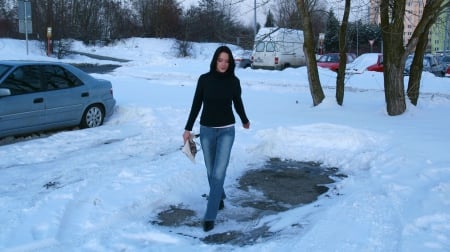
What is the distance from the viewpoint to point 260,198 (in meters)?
6.14

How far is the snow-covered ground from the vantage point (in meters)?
4.65

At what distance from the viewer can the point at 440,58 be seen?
2955 centimetres

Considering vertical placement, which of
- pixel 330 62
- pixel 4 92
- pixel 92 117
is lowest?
pixel 92 117

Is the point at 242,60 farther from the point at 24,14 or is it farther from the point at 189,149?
the point at 189,149

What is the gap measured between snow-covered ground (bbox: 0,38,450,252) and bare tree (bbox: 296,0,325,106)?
398 mm

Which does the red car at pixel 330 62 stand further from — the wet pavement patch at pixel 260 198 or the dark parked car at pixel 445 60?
the wet pavement patch at pixel 260 198

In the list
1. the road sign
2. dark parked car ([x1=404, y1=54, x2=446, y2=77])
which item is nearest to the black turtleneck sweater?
dark parked car ([x1=404, y1=54, x2=446, y2=77])

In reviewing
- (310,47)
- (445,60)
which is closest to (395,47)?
(310,47)

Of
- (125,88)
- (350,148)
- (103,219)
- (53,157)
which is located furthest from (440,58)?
(103,219)

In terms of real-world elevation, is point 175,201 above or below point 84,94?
below

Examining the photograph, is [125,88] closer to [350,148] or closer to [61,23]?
[350,148]

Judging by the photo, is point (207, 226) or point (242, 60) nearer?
point (207, 226)

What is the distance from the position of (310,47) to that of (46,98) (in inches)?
245

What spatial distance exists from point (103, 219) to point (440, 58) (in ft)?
92.5
